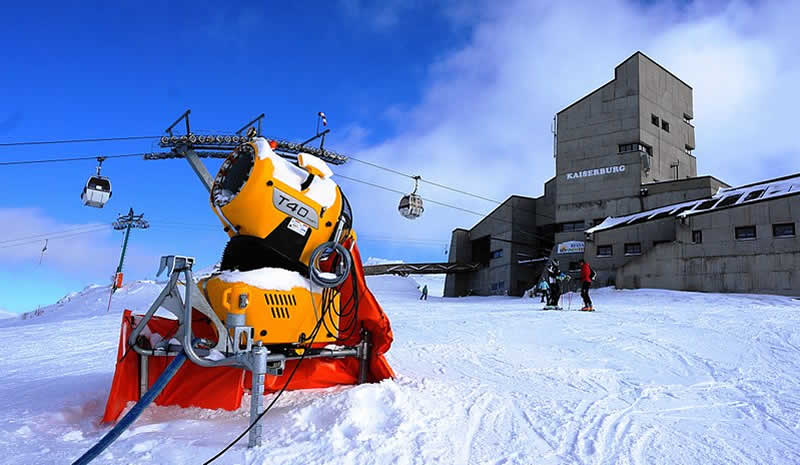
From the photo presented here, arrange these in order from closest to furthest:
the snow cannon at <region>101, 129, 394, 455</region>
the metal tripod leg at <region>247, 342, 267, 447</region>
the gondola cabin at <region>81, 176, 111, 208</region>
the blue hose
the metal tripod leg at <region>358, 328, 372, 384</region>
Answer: the blue hose → the metal tripod leg at <region>247, 342, 267, 447</region> → the snow cannon at <region>101, 129, 394, 455</region> → the metal tripod leg at <region>358, 328, 372, 384</region> → the gondola cabin at <region>81, 176, 111, 208</region>

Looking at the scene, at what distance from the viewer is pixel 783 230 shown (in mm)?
21734

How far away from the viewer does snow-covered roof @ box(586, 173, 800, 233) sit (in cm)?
2380

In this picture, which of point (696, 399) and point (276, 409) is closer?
point (276, 409)

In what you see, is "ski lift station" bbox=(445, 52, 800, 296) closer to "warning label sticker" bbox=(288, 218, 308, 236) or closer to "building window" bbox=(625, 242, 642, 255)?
"building window" bbox=(625, 242, 642, 255)

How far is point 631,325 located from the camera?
419 inches

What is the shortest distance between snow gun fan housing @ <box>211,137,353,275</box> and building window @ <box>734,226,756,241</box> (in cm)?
2480

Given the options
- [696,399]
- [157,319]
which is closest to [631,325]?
[696,399]

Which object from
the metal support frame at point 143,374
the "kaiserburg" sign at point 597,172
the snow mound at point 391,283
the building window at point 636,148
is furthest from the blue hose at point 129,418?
the snow mound at point 391,283

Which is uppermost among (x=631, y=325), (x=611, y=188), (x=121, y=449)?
(x=611, y=188)

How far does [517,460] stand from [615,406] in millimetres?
1782

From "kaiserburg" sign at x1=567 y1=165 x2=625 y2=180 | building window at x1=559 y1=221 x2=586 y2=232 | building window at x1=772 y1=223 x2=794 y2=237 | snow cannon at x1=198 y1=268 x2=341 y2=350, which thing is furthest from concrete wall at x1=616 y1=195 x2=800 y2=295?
snow cannon at x1=198 y1=268 x2=341 y2=350

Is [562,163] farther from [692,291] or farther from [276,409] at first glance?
[276,409]

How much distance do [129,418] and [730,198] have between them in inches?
1188

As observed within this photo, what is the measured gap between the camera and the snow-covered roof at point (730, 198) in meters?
23.8
